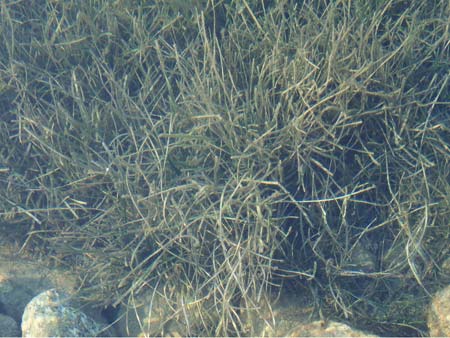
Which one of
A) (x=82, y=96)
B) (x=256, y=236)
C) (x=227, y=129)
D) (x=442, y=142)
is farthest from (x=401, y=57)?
(x=82, y=96)

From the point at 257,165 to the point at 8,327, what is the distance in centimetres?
144

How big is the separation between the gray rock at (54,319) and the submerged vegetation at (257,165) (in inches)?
5.2

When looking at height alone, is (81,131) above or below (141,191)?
above

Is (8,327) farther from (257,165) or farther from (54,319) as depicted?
(257,165)

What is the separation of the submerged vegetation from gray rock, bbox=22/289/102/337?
0.13m

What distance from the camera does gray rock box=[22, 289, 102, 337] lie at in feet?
7.77

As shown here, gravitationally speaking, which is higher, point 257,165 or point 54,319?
point 257,165

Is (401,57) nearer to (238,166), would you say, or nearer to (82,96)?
(238,166)

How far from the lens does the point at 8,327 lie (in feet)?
8.14

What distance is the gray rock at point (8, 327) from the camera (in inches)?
96.8

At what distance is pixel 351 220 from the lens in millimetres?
2510

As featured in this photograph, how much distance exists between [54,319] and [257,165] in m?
1.19

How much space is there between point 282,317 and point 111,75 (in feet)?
4.87

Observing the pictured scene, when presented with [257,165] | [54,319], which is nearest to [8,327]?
[54,319]
